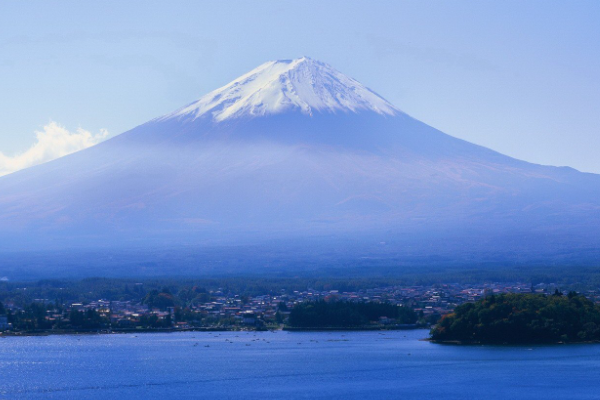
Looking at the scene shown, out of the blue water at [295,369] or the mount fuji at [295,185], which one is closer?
the blue water at [295,369]

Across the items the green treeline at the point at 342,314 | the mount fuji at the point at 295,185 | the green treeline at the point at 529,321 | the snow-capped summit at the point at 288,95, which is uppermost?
the snow-capped summit at the point at 288,95

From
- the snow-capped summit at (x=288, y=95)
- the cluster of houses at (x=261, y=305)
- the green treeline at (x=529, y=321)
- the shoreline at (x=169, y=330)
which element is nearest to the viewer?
the green treeline at (x=529, y=321)

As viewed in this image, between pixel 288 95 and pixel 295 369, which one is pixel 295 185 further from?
pixel 295 369

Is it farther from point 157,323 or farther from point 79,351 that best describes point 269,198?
point 79,351

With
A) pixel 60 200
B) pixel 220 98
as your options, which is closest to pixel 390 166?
pixel 220 98

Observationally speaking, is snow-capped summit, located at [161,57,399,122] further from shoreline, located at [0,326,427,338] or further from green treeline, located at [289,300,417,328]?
green treeline, located at [289,300,417,328]

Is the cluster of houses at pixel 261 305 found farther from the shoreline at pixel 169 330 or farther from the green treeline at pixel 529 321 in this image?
the green treeline at pixel 529 321

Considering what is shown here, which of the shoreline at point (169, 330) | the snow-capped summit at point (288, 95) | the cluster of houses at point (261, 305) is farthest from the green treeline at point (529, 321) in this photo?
the snow-capped summit at point (288, 95)

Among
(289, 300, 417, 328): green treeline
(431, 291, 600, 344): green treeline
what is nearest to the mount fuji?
(289, 300, 417, 328): green treeline
